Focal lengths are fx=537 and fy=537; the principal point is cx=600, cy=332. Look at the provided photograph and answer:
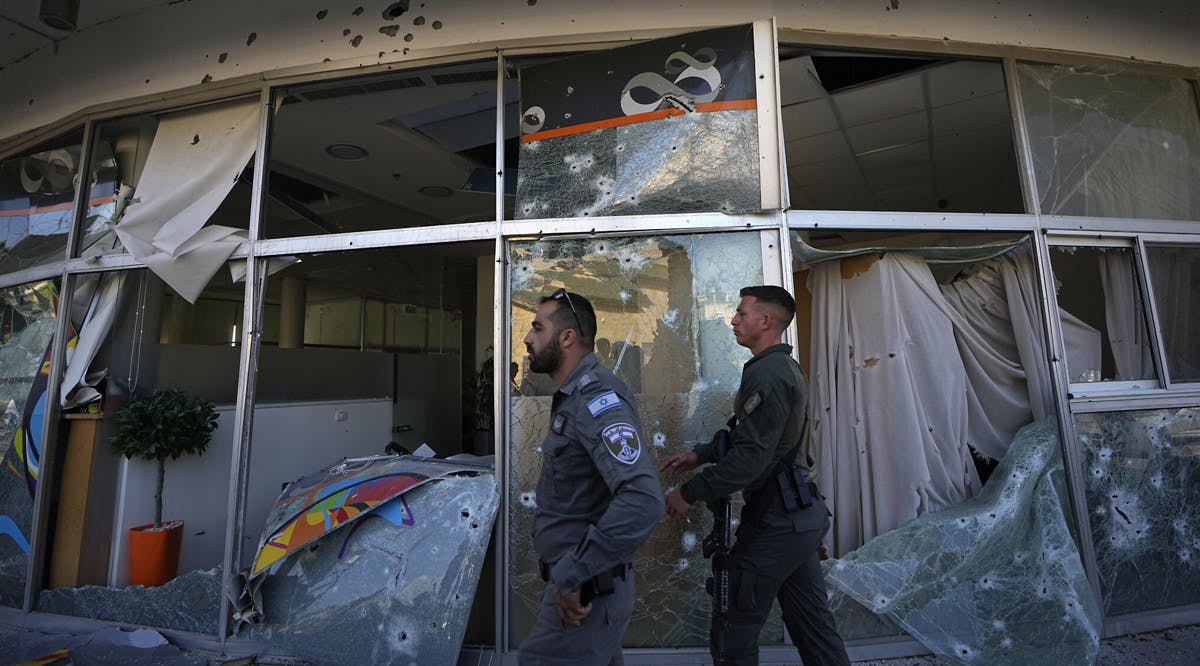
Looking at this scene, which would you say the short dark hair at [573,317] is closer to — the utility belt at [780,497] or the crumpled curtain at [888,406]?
the utility belt at [780,497]

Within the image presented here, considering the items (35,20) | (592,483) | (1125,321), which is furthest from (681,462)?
(35,20)

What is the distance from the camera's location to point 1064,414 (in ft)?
9.12

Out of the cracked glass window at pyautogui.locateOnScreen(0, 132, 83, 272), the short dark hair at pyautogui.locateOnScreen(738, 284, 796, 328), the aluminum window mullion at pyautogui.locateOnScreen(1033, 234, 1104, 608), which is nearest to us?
the short dark hair at pyautogui.locateOnScreen(738, 284, 796, 328)

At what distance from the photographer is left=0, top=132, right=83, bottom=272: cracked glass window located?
366 cm

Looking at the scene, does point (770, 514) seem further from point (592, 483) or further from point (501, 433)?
point (501, 433)

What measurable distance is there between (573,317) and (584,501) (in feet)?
1.91

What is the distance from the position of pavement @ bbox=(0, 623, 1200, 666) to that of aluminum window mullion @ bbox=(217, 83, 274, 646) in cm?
18

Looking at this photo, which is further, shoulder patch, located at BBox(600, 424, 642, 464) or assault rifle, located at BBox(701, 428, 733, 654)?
assault rifle, located at BBox(701, 428, 733, 654)

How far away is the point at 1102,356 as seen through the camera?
10.1 ft

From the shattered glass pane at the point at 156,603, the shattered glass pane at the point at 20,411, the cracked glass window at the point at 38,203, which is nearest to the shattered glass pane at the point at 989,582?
the shattered glass pane at the point at 156,603

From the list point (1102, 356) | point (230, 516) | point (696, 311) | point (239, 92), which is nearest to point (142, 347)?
point (230, 516)

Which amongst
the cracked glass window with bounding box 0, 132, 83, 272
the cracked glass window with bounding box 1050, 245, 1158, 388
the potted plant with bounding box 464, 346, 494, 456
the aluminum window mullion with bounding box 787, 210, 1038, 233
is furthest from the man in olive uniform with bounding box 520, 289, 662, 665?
the potted plant with bounding box 464, 346, 494, 456

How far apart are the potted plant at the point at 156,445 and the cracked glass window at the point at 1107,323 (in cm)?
506

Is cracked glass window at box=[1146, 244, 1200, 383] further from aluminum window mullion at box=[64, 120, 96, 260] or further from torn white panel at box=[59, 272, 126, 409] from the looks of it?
aluminum window mullion at box=[64, 120, 96, 260]
